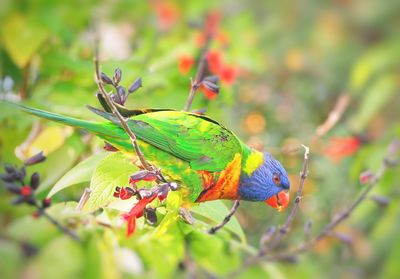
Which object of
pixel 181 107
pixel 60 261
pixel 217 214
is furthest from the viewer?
pixel 181 107

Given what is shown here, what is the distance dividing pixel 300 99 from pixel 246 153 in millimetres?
1810

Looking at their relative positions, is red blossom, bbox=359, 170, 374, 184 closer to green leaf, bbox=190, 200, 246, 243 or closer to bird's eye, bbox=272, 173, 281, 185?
bird's eye, bbox=272, 173, 281, 185

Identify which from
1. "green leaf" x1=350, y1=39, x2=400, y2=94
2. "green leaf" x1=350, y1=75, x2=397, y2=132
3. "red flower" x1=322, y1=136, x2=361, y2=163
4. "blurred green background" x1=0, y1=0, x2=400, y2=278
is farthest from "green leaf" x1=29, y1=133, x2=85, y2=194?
"green leaf" x1=350, y1=39, x2=400, y2=94

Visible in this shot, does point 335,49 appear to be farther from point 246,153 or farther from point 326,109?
point 246,153

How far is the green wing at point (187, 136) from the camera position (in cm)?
118

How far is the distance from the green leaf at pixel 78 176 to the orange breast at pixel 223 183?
225 mm

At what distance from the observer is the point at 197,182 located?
120 centimetres

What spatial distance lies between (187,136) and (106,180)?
Result: 223 millimetres

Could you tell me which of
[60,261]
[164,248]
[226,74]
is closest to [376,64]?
[226,74]

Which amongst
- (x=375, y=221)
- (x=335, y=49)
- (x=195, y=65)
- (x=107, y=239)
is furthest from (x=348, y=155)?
(x=335, y=49)

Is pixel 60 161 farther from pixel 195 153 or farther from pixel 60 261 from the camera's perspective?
pixel 60 261

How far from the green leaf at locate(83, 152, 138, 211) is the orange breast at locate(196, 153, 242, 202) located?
18cm

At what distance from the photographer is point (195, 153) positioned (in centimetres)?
121

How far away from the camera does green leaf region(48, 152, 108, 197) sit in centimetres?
108
